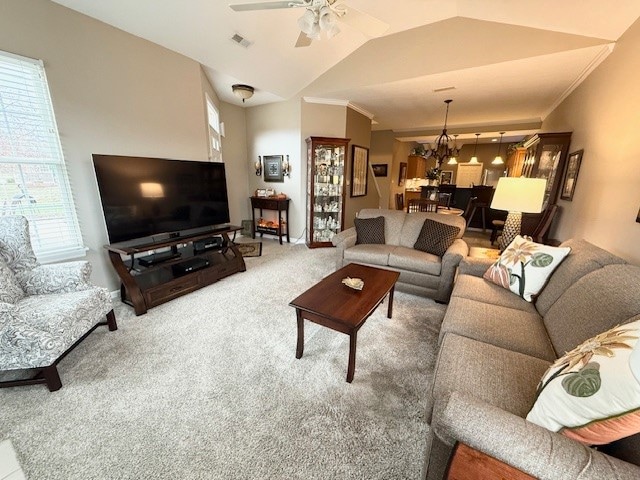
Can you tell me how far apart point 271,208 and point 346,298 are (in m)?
3.50

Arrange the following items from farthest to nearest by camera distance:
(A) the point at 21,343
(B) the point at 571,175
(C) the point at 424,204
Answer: (C) the point at 424,204, (B) the point at 571,175, (A) the point at 21,343

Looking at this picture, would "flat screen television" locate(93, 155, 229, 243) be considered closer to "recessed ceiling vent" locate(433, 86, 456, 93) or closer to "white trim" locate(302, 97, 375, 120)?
"white trim" locate(302, 97, 375, 120)

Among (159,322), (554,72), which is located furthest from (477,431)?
(554,72)

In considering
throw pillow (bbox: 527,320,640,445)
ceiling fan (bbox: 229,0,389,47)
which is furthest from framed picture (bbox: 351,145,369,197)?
throw pillow (bbox: 527,320,640,445)

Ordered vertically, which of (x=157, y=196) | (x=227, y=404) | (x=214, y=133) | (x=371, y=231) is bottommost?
(x=227, y=404)

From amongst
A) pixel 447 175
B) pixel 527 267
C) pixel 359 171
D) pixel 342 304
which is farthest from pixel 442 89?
pixel 447 175

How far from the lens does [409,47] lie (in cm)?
331

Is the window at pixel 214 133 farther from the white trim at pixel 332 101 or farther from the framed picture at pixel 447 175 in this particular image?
the framed picture at pixel 447 175

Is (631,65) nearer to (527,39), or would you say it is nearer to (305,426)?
(527,39)

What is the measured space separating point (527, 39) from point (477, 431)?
3.78 metres

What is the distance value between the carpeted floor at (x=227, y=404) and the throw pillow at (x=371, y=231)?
125 centimetres

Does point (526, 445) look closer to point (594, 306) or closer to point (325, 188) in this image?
point (594, 306)

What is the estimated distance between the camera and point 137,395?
5.17ft

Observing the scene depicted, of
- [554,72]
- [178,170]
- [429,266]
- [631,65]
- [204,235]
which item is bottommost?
[429,266]
